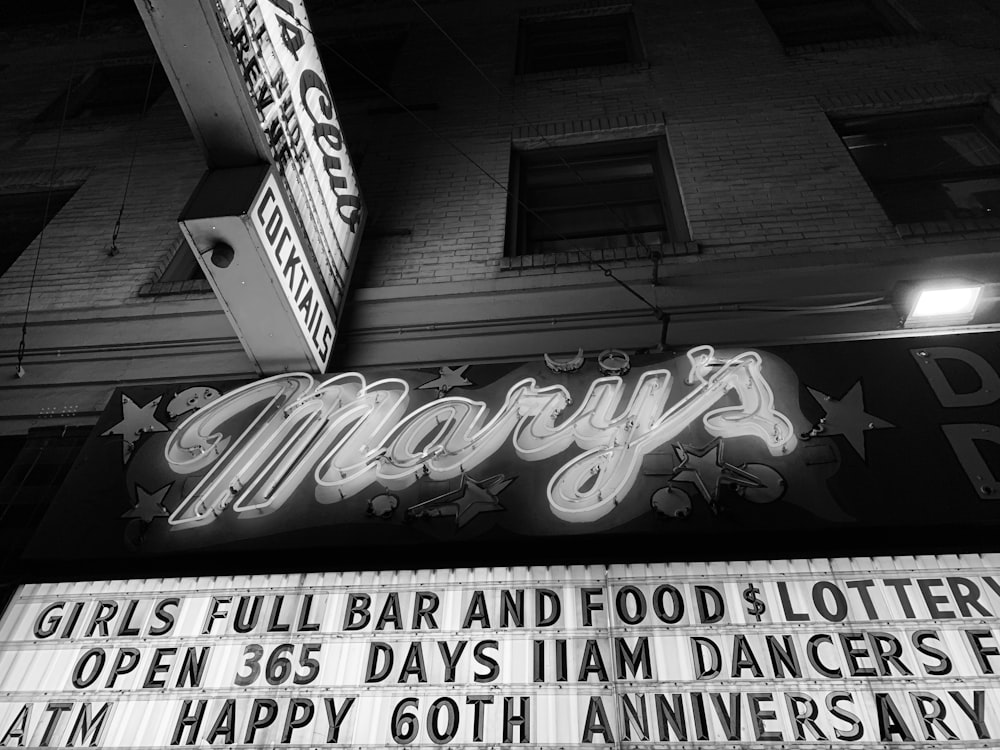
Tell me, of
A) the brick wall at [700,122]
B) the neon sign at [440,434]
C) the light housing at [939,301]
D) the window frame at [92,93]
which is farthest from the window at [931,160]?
the window frame at [92,93]

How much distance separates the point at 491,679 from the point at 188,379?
4182 mm

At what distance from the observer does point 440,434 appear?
4.86 metres

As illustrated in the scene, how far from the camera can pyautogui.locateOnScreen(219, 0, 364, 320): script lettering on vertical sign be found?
4.92 m

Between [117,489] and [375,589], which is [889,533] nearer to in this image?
[375,589]

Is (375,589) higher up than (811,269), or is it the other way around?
(811,269)

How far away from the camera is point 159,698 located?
12.3 ft

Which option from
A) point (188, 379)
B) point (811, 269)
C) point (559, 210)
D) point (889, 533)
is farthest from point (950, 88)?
point (188, 379)

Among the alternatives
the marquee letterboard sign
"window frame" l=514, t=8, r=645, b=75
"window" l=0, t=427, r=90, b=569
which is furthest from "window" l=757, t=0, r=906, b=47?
"window" l=0, t=427, r=90, b=569

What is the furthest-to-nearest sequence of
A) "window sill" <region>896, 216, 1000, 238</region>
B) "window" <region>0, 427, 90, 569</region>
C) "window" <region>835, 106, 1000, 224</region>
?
1. "window" <region>835, 106, 1000, 224</region>
2. "window sill" <region>896, 216, 1000, 238</region>
3. "window" <region>0, 427, 90, 569</region>

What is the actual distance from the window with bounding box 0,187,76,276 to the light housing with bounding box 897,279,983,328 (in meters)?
9.69

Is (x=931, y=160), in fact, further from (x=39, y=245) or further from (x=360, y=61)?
(x=39, y=245)

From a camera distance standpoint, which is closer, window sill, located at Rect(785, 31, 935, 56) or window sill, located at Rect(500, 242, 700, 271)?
window sill, located at Rect(500, 242, 700, 271)

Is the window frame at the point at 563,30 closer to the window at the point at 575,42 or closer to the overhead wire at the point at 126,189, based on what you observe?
the window at the point at 575,42

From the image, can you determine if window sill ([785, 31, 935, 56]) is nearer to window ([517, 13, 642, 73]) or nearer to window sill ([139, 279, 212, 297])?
window ([517, 13, 642, 73])
